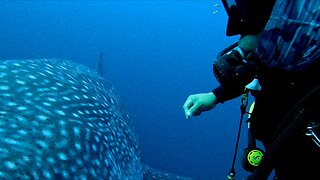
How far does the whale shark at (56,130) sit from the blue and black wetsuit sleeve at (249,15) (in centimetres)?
157

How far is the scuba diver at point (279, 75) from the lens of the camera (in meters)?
1.33

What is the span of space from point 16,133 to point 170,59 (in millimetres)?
59133

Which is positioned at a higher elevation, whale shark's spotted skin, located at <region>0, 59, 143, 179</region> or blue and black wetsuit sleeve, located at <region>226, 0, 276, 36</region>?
blue and black wetsuit sleeve, located at <region>226, 0, 276, 36</region>

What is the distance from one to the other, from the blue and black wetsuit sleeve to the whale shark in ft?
5.17

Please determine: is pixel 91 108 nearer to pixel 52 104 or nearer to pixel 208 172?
pixel 52 104

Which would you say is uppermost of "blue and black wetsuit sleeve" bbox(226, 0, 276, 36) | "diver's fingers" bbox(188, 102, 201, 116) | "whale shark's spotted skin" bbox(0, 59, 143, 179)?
"blue and black wetsuit sleeve" bbox(226, 0, 276, 36)

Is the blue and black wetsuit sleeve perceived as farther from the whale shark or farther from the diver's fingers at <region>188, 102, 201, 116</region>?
the whale shark

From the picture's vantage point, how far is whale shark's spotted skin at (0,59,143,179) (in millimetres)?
2076

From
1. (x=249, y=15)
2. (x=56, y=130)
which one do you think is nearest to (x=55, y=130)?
(x=56, y=130)

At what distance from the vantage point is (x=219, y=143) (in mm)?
24641

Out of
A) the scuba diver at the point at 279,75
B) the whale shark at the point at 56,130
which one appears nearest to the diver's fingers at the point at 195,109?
the scuba diver at the point at 279,75

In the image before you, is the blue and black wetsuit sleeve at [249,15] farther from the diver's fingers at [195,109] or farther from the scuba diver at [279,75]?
the diver's fingers at [195,109]

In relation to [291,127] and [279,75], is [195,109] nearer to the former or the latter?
[279,75]

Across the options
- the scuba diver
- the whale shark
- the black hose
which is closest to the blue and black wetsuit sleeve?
the scuba diver
